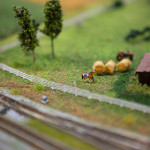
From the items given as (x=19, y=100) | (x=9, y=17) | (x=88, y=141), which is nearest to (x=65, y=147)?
(x=88, y=141)

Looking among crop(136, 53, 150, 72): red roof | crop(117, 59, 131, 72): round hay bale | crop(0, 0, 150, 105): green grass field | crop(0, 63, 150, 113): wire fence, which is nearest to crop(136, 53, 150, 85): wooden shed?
crop(136, 53, 150, 72): red roof

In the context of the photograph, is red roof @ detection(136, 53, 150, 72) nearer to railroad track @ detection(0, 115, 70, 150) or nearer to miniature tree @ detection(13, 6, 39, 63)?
railroad track @ detection(0, 115, 70, 150)

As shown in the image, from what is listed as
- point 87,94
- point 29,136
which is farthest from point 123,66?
point 29,136

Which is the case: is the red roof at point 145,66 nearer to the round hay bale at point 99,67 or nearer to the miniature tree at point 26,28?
the round hay bale at point 99,67

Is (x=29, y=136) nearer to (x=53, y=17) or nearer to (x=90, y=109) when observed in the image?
(x=90, y=109)

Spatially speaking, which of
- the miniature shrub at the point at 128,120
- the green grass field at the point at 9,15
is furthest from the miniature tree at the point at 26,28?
the miniature shrub at the point at 128,120
